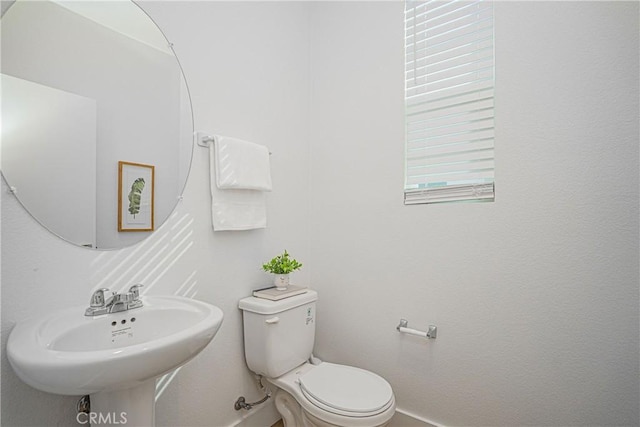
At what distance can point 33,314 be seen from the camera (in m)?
0.98

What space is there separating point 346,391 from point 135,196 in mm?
1164

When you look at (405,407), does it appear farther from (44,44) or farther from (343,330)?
(44,44)

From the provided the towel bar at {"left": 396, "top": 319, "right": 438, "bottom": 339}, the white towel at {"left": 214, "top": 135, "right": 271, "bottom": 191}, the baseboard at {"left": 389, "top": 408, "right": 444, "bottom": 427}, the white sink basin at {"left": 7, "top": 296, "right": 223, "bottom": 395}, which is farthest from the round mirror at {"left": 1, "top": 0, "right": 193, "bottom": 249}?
the baseboard at {"left": 389, "top": 408, "right": 444, "bottom": 427}

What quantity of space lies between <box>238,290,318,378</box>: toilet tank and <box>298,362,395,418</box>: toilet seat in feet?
0.39

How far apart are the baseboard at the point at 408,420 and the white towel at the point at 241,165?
4.36ft

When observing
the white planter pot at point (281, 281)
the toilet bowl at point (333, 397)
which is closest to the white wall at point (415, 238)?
the white planter pot at point (281, 281)

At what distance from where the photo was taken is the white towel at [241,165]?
4.78 ft

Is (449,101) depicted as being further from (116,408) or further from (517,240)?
(116,408)

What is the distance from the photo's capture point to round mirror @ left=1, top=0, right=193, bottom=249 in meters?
0.99

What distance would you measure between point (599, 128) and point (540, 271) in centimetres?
59

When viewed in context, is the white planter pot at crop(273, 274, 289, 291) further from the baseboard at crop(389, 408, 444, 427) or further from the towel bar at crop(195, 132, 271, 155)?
the baseboard at crop(389, 408, 444, 427)

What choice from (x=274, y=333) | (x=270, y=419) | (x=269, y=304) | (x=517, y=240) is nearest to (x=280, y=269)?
(x=269, y=304)

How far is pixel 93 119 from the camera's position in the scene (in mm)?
1140

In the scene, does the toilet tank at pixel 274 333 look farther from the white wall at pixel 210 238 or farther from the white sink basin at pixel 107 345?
the white sink basin at pixel 107 345
